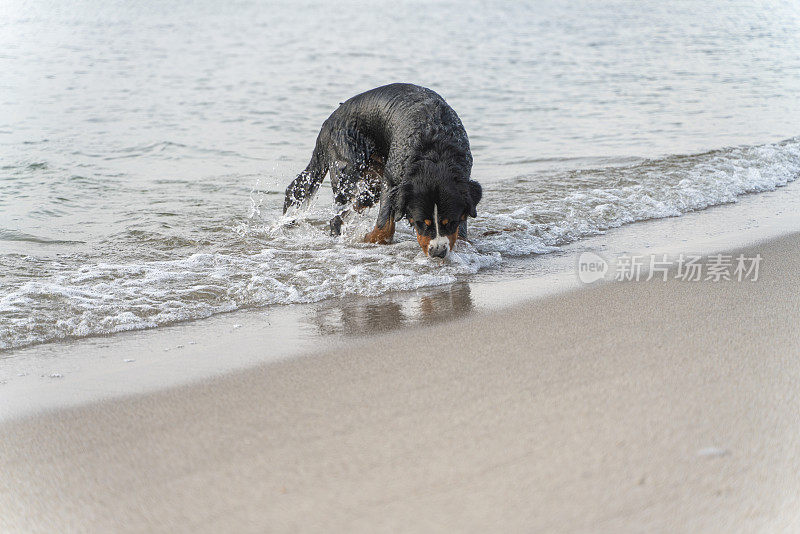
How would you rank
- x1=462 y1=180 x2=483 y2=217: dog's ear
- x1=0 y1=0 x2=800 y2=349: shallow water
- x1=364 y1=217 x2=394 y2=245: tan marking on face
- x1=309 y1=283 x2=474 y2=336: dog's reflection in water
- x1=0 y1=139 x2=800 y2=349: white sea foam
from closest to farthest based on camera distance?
x1=309 y1=283 x2=474 y2=336: dog's reflection in water, x1=0 y1=139 x2=800 y2=349: white sea foam, x1=0 y1=0 x2=800 y2=349: shallow water, x1=462 y1=180 x2=483 y2=217: dog's ear, x1=364 y1=217 x2=394 y2=245: tan marking on face

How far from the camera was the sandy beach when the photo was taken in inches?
92.3

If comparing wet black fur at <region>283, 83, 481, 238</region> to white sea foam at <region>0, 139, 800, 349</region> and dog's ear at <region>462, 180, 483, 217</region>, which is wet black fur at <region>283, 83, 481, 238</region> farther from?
white sea foam at <region>0, 139, 800, 349</region>

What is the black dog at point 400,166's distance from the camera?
552 cm

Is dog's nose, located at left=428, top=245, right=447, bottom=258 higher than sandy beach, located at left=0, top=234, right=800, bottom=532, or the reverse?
sandy beach, located at left=0, top=234, right=800, bottom=532

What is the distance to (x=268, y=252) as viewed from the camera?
5980 mm

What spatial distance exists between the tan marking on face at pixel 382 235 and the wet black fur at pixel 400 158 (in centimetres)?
8

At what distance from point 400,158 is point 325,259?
0.96m

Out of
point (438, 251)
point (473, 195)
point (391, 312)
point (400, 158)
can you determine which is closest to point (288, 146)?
point (400, 158)

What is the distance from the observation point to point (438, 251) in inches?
216

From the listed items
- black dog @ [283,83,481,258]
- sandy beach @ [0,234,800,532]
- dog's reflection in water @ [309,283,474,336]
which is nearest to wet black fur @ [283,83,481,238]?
black dog @ [283,83,481,258]

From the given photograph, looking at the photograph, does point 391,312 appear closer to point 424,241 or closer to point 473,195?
point 424,241

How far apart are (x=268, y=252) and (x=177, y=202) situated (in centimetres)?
257

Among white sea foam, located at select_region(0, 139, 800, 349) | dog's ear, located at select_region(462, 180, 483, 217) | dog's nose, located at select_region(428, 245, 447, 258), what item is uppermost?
dog's ear, located at select_region(462, 180, 483, 217)

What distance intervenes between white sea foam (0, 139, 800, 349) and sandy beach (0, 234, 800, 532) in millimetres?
1262
